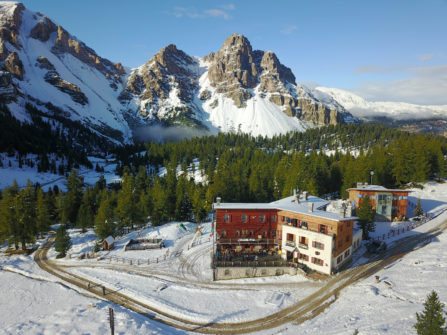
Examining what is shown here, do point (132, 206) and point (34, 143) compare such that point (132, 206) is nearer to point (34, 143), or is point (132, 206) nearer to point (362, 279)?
point (362, 279)

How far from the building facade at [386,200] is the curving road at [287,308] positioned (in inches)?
406

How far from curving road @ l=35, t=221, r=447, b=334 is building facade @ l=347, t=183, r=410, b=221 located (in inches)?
406

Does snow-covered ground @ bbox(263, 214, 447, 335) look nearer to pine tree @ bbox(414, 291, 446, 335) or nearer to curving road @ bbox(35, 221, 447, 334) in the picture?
curving road @ bbox(35, 221, 447, 334)

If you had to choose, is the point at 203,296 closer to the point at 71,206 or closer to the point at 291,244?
the point at 291,244

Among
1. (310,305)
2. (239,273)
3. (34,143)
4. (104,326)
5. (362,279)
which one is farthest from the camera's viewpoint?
(34,143)

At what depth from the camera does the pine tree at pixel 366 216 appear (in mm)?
55938

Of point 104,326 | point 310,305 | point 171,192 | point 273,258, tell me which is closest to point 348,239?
point 273,258

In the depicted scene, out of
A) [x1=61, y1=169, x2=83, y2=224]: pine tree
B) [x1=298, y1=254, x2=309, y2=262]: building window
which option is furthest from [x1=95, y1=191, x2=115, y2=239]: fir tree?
[x1=298, y1=254, x2=309, y2=262]: building window

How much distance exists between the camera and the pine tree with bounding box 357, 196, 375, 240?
55938 millimetres

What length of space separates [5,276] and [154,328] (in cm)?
3252

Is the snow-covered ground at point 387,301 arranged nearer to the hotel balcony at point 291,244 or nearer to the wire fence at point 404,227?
the wire fence at point 404,227

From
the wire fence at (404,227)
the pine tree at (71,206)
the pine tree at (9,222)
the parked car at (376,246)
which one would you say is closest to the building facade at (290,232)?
the parked car at (376,246)

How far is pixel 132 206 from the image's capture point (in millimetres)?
74125

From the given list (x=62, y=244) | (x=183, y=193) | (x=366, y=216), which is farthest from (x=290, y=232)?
(x=62, y=244)
